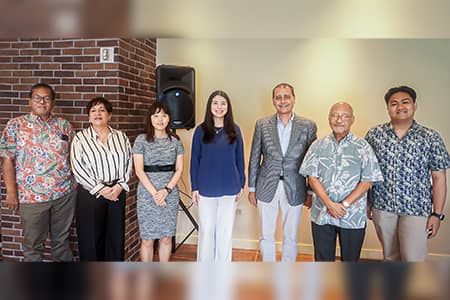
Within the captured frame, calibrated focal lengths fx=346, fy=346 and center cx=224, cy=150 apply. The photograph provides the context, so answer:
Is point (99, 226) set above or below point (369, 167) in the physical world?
below

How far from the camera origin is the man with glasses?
2434mm

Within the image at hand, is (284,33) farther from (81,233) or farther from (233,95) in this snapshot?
(233,95)

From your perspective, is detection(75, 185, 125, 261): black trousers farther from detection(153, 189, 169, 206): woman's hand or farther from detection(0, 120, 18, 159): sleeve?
detection(0, 120, 18, 159): sleeve

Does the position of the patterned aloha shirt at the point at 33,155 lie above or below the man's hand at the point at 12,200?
above

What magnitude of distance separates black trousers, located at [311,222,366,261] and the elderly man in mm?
174

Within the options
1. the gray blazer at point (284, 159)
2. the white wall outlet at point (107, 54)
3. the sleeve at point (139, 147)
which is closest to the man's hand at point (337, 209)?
the gray blazer at point (284, 159)

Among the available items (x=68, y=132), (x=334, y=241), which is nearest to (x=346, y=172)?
(x=334, y=241)

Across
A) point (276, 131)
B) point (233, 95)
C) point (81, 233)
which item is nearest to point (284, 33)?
point (276, 131)

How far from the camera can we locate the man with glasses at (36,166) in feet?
7.98

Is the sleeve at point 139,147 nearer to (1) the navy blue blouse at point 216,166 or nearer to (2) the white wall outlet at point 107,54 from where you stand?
(1) the navy blue blouse at point 216,166

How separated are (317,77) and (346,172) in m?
1.41

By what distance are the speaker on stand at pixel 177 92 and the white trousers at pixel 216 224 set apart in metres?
0.47

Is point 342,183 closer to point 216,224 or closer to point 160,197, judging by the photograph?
point 216,224

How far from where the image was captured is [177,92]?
3.18 meters
